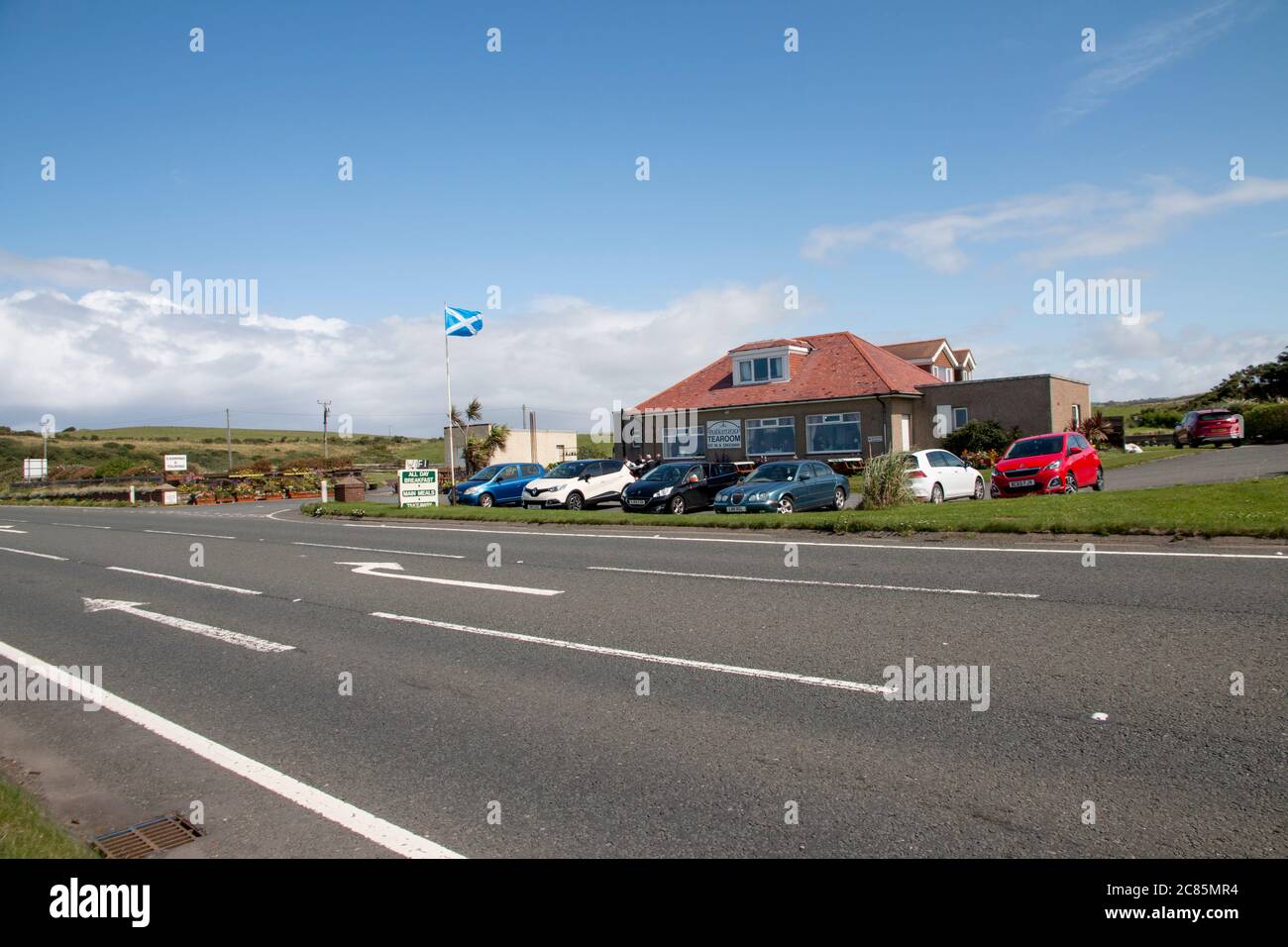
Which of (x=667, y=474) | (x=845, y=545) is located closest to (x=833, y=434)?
(x=667, y=474)

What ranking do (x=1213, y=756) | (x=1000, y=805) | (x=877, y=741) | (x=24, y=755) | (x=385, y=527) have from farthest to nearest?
(x=385, y=527)
(x=24, y=755)
(x=877, y=741)
(x=1213, y=756)
(x=1000, y=805)

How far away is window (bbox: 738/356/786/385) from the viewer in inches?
1719

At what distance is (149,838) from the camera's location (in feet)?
14.3

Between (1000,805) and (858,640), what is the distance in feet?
10.7

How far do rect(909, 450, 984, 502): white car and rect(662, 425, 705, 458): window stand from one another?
2140cm

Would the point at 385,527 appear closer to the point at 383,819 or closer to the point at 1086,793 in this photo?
the point at 383,819

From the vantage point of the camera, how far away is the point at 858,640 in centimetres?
743

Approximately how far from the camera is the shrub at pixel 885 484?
18.9 metres

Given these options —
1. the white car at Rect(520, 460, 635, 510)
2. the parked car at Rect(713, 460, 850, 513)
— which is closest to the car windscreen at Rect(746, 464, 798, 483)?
the parked car at Rect(713, 460, 850, 513)

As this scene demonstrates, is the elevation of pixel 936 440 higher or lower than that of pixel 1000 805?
higher

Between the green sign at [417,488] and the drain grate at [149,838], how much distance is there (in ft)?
74.5

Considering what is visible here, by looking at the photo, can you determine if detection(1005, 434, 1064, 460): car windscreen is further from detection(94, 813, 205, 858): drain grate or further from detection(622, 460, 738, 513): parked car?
detection(94, 813, 205, 858): drain grate

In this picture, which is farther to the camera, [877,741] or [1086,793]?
[877,741]
